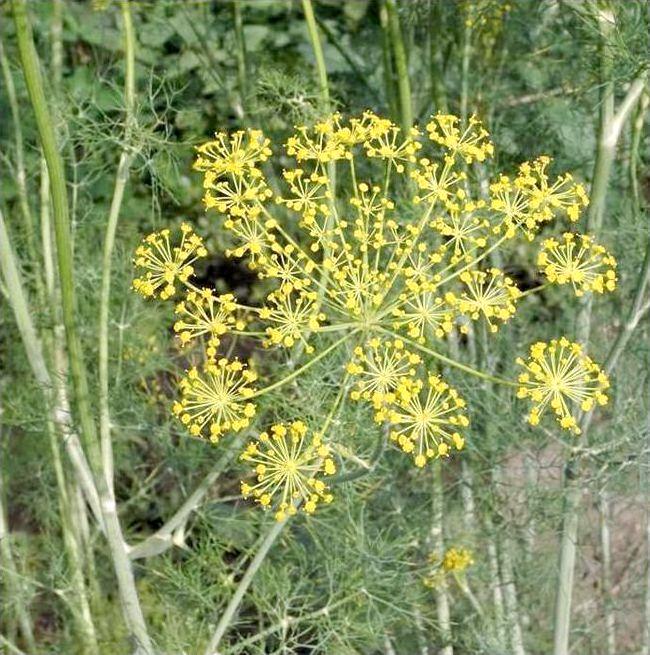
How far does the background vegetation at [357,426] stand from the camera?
6.50ft

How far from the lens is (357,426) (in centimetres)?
188

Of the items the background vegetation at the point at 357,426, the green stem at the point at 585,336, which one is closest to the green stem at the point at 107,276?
the background vegetation at the point at 357,426

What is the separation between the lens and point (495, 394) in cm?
233

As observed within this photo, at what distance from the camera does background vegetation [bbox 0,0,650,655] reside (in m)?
1.98

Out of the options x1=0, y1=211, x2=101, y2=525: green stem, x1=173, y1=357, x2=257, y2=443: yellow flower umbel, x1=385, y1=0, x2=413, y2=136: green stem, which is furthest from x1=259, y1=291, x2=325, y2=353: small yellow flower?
x1=385, y1=0, x2=413, y2=136: green stem

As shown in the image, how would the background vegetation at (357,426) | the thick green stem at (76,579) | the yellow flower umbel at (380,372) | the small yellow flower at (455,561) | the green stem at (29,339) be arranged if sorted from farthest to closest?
the thick green stem at (76,579), the small yellow flower at (455,561), the background vegetation at (357,426), the green stem at (29,339), the yellow flower umbel at (380,372)

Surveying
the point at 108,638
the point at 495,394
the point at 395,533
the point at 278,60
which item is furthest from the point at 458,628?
the point at 278,60

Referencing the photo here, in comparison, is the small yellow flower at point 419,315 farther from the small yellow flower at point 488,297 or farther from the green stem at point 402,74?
the green stem at point 402,74

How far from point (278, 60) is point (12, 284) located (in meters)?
2.10

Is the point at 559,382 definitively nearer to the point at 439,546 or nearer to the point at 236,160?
the point at 236,160

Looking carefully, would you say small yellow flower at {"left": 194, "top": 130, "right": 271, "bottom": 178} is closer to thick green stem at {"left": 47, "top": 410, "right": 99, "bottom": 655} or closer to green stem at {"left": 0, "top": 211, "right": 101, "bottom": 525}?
green stem at {"left": 0, "top": 211, "right": 101, "bottom": 525}

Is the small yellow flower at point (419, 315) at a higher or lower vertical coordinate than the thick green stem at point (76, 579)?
higher

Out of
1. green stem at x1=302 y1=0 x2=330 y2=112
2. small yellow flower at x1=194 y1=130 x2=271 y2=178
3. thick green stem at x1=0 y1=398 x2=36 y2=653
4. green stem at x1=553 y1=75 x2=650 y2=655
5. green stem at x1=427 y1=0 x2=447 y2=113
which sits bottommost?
thick green stem at x1=0 y1=398 x2=36 y2=653

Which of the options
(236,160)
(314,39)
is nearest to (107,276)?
(236,160)
